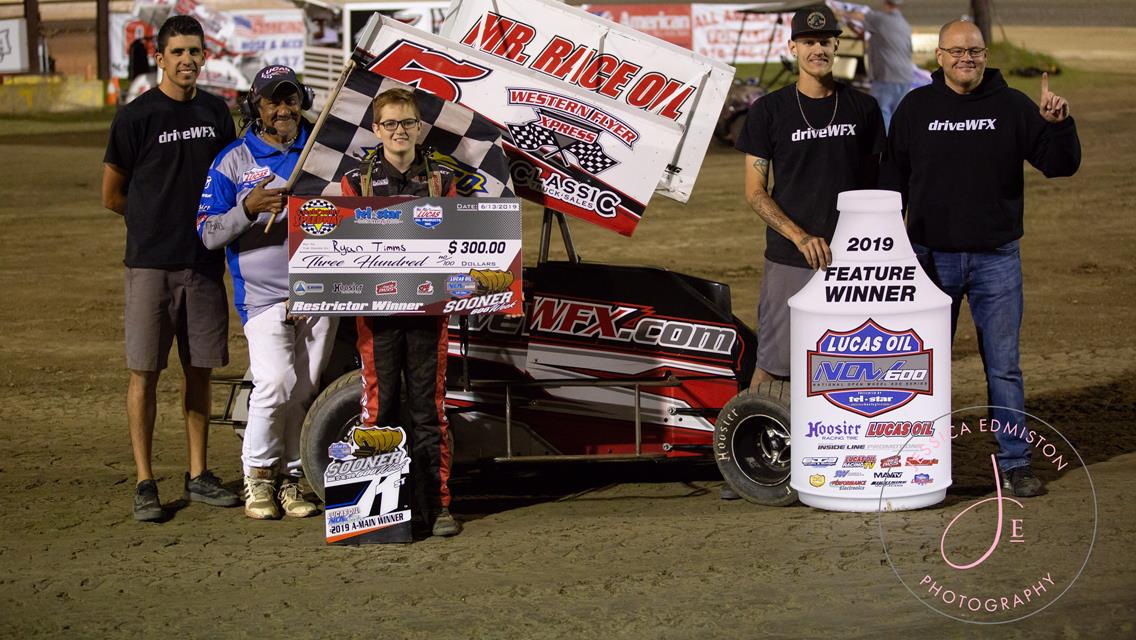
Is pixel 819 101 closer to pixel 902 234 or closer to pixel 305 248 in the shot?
pixel 902 234

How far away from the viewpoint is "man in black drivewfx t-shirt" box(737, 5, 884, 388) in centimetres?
521

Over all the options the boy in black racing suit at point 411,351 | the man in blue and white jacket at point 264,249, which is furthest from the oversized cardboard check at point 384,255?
the man in blue and white jacket at point 264,249

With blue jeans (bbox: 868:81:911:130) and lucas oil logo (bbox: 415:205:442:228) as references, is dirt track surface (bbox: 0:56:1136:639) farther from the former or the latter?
blue jeans (bbox: 868:81:911:130)

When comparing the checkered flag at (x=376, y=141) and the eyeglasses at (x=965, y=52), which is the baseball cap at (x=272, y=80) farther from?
the eyeglasses at (x=965, y=52)

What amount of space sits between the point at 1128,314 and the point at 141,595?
294 inches

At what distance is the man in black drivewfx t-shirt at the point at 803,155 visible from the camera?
521cm

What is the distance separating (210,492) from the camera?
18.5ft

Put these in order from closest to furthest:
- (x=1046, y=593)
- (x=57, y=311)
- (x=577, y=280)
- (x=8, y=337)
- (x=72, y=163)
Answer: (x=1046, y=593), (x=577, y=280), (x=8, y=337), (x=57, y=311), (x=72, y=163)

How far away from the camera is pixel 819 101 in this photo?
5.25 meters

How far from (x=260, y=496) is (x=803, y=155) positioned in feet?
8.39

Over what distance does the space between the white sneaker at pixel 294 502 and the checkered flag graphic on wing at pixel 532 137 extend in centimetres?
169

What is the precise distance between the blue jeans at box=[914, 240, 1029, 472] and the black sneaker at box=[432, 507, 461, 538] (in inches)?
83.4

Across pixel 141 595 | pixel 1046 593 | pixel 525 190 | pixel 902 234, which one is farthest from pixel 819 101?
pixel 141 595

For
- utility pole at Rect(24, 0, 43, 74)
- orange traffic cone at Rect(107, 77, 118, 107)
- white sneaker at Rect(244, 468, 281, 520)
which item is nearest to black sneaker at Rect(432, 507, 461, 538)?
white sneaker at Rect(244, 468, 281, 520)
